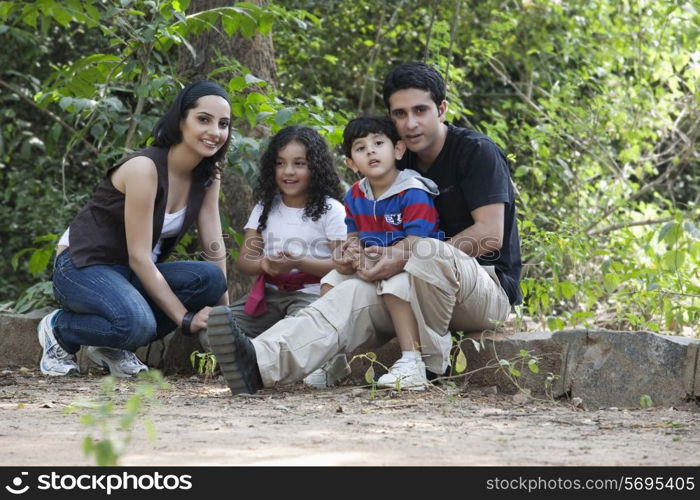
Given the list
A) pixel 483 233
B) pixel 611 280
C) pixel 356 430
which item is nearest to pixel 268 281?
pixel 483 233

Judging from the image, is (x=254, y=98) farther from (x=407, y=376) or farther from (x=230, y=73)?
(x=407, y=376)

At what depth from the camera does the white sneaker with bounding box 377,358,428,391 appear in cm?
372

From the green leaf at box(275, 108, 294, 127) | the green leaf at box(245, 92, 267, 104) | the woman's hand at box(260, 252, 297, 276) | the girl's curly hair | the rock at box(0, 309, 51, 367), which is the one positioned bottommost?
the rock at box(0, 309, 51, 367)

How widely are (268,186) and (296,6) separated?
3.71 metres

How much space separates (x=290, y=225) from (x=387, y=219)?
62 centimetres

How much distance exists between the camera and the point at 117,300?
13.6 ft

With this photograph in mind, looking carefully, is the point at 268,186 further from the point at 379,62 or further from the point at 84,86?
the point at 379,62

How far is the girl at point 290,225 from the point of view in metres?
4.39

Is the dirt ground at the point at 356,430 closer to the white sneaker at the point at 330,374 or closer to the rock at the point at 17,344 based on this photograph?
the white sneaker at the point at 330,374

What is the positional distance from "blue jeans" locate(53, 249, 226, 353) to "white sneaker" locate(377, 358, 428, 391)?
3.59 feet

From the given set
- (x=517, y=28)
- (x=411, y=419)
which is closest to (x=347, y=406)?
(x=411, y=419)

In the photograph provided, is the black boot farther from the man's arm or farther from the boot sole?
the man's arm
